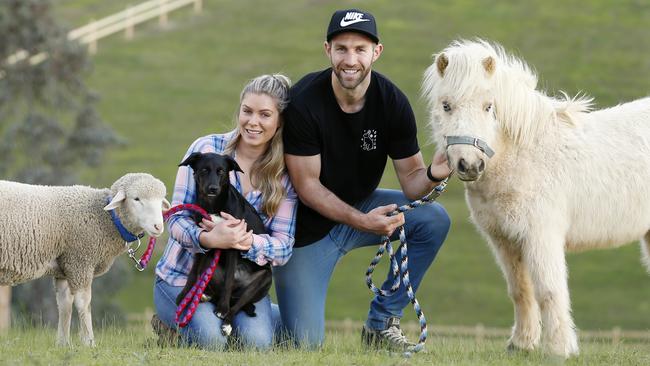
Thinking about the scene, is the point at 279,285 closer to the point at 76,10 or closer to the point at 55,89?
the point at 55,89

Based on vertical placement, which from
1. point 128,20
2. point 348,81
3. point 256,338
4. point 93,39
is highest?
point 128,20

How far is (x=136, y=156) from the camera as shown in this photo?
3725cm

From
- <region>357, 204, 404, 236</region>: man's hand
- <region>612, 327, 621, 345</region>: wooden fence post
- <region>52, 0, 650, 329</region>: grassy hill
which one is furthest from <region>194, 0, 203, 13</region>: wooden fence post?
<region>357, 204, 404, 236</region>: man's hand

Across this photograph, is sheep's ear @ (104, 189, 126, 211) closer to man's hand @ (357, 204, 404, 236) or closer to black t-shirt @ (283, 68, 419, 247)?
black t-shirt @ (283, 68, 419, 247)

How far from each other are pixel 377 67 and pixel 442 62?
123 ft

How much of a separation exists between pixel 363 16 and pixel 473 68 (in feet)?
3.54

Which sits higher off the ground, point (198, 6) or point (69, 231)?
point (198, 6)

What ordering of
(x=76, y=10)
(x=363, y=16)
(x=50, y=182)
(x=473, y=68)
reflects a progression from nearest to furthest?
1. (x=473, y=68)
2. (x=363, y=16)
3. (x=50, y=182)
4. (x=76, y=10)

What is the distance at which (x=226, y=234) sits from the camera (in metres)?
6.70

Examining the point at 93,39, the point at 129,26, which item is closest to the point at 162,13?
the point at 129,26

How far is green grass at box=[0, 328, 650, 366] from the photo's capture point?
5.84 m

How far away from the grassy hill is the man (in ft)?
59.2

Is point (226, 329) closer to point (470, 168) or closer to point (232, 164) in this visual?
point (232, 164)

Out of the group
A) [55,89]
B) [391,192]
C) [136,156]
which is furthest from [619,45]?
[391,192]
